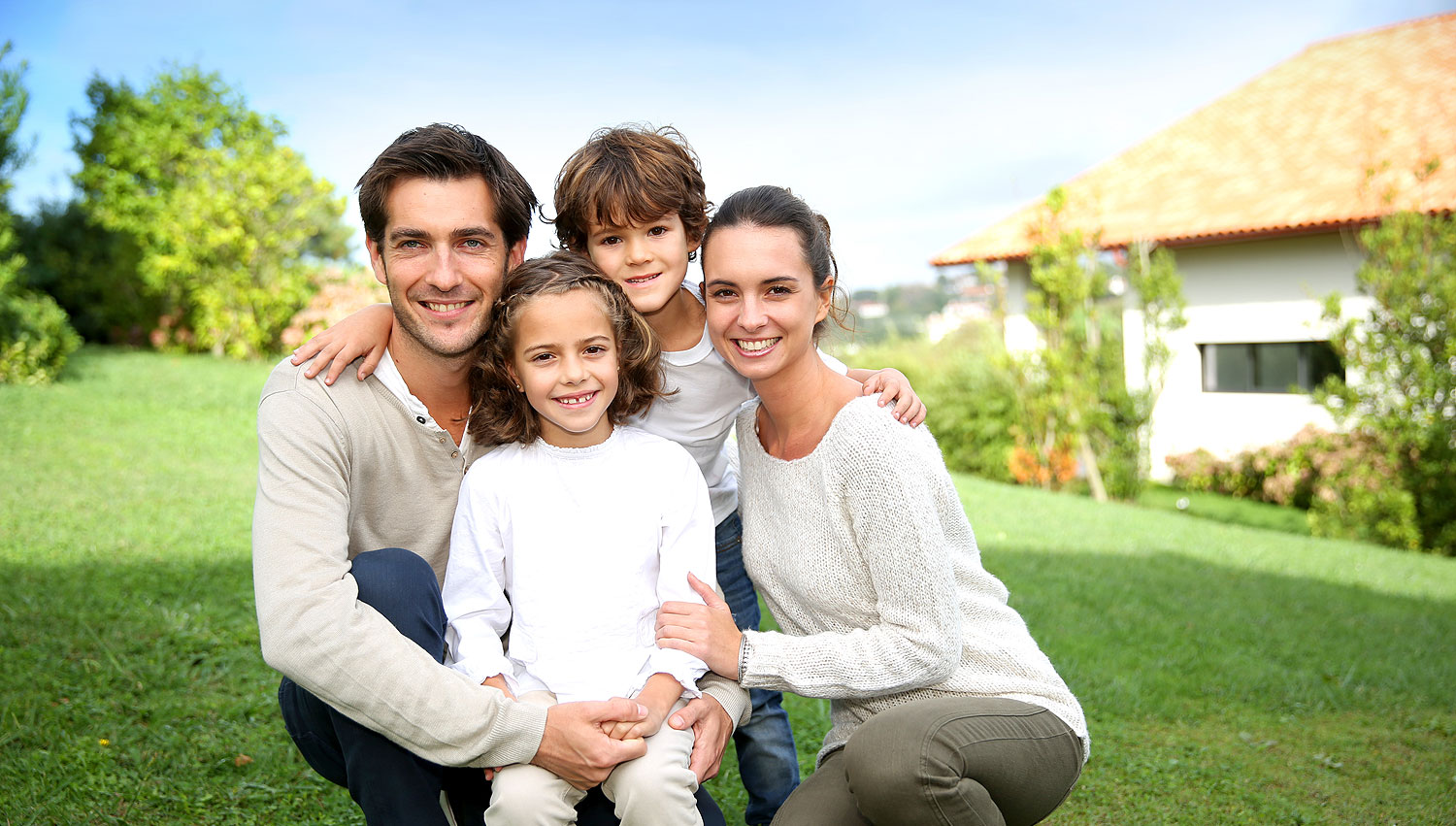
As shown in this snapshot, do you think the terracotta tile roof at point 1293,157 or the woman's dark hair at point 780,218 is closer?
the woman's dark hair at point 780,218

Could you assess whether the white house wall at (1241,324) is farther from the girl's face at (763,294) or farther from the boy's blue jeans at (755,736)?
the girl's face at (763,294)

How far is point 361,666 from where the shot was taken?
2.01 meters

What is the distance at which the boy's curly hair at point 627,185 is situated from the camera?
2.76 meters

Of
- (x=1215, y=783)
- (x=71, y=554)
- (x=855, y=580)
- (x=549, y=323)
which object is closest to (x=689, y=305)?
(x=549, y=323)

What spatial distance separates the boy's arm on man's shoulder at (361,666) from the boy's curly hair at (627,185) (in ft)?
3.91

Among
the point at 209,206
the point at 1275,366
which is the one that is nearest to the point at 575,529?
the point at 1275,366

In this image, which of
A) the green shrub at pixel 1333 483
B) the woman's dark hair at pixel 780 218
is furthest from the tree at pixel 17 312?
the green shrub at pixel 1333 483

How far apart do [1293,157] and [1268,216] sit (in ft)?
7.40

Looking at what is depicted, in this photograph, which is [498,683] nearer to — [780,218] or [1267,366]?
[780,218]

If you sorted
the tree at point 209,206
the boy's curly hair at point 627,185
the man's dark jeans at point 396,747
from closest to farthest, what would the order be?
1. the man's dark jeans at point 396,747
2. the boy's curly hair at point 627,185
3. the tree at point 209,206

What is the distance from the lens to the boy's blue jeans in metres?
3.12

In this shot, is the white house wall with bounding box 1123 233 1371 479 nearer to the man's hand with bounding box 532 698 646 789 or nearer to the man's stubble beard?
the man's stubble beard

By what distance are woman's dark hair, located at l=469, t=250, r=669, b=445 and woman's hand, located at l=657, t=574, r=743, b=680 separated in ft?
1.90

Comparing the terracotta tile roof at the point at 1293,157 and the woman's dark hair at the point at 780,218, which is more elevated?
the terracotta tile roof at the point at 1293,157
